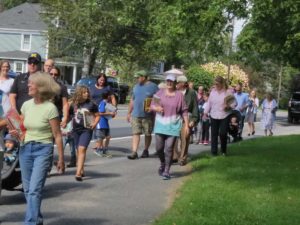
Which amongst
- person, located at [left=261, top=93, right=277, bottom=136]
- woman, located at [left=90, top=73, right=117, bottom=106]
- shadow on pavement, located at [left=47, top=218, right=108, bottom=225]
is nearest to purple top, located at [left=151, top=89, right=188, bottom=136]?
woman, located at [left=90, top=73, right=117, bottom=106]

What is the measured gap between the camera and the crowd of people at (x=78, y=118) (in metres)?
6.64

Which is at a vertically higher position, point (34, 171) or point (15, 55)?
point (15, 55)

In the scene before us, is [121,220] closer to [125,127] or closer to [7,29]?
[125,127]

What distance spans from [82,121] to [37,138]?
157 inches

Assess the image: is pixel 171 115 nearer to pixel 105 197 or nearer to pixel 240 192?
pixel 240 192

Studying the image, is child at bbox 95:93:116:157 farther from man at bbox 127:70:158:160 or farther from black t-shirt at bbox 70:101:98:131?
Answer: black t-shirt at bbox 70:101:98:131

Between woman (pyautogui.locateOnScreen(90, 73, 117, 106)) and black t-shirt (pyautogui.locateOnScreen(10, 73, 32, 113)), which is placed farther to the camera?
woman (pyautogui.locateOnScreen(90, 73, 117, 106))

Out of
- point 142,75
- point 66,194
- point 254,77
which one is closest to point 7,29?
point 254,77

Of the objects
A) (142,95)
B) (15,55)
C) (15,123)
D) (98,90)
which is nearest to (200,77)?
(15,55)

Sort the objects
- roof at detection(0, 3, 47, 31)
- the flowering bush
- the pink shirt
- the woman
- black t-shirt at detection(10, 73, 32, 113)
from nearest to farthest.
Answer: black t-shirt at detection(10, 73, 32, 113), the woman, the pink shirt, the flowering bush, roof at detection(0, 3, 47, 31)

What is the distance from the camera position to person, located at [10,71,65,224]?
656 centimetres

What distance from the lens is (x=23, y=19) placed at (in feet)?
233

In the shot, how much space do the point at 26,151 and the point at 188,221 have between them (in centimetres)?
196

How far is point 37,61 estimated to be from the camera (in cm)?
897
